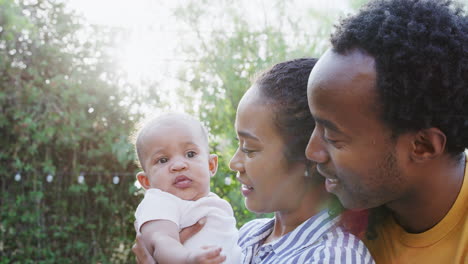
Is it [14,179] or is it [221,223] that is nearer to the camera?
[221,223]

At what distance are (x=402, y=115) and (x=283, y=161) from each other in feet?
1.85

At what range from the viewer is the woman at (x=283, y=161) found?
2.01m

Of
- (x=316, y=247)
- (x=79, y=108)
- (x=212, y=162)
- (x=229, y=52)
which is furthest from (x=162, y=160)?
(x=79, y=108)

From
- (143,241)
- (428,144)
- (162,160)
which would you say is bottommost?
(143,241)

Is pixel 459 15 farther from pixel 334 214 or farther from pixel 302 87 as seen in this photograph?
pixel 334 214

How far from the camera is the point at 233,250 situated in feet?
7.48

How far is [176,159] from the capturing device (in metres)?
2.41

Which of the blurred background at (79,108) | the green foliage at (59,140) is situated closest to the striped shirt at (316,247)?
the blurred background at (79,108)

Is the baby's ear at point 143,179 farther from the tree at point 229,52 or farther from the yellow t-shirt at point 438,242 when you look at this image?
the tree at point 229,52

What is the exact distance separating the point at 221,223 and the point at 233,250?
0.13 meters

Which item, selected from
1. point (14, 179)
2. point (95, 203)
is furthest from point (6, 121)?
point (95, 203)

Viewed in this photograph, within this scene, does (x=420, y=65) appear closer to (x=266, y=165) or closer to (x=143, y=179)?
(x=266, y=165)

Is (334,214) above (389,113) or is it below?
below

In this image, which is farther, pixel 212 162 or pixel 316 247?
pixel 212 162
